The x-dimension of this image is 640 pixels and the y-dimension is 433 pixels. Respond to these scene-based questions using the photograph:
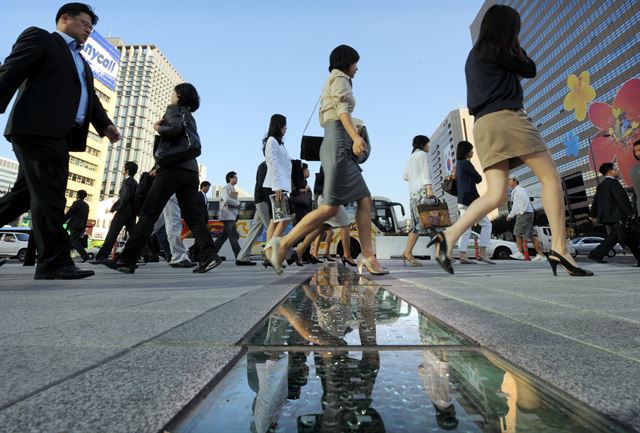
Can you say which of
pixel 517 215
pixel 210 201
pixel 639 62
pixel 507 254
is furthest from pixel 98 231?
pixel 639 62

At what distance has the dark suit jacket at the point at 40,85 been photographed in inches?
111

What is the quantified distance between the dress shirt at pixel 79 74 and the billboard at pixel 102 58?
55053 millimetres

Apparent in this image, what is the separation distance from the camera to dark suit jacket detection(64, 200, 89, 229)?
7.56 meters

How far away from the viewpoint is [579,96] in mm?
18781

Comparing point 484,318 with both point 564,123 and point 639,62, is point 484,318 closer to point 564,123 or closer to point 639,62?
point 639,62

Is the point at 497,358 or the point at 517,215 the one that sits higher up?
the point at 517,215

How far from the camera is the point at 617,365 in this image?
0.80 m

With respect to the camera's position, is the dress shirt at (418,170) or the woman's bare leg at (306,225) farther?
the dress shirt at (418,170)

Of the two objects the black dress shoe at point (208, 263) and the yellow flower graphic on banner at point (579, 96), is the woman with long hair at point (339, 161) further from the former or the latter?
the yellow flower graphic on banner at point (579, 96)

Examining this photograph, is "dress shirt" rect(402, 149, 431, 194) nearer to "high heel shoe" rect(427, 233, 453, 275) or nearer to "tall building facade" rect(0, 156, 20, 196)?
"high heel shoe" rect(427, 233, 453, 275)

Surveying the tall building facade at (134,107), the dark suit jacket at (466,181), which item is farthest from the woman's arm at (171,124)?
the tall building facade at (134,107)

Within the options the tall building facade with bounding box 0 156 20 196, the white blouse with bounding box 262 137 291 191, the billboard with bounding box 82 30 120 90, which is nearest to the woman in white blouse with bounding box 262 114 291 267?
the white blouse with bounding box 262 137 291 191

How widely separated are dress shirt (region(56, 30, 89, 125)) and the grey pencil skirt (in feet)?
7.36

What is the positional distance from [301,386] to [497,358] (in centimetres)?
49
